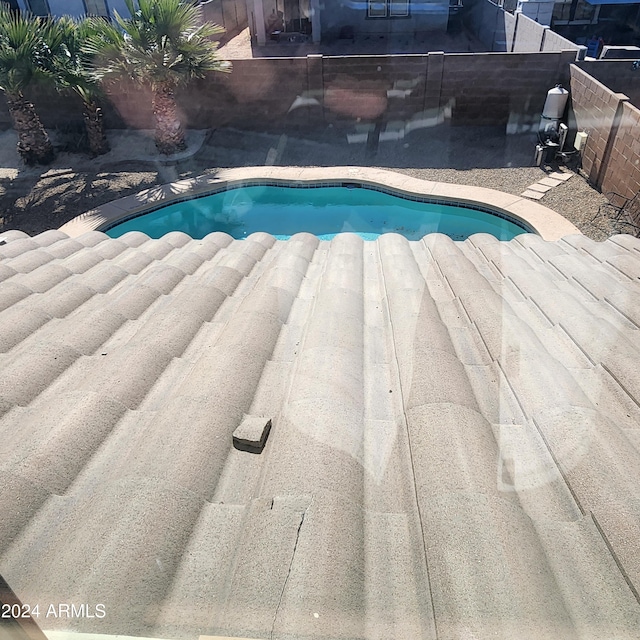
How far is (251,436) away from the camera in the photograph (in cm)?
291

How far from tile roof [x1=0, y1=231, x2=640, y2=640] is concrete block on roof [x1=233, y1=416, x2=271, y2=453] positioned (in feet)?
0.05

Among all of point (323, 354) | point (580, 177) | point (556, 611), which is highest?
point (556, 611)

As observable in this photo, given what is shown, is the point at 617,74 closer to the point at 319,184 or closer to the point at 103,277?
the point at 319,184

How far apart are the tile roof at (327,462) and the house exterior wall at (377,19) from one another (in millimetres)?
24689

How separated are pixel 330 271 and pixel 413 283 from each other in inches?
41.8

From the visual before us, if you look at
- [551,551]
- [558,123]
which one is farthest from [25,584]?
[558,123]

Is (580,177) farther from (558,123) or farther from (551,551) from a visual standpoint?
(551,551)

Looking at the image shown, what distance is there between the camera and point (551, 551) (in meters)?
2.29

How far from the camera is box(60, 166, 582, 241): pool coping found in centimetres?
1233

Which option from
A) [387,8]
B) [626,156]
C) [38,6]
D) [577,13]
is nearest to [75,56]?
[626,156]

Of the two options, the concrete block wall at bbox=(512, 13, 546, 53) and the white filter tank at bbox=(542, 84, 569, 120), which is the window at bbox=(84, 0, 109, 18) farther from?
the white filter tank at bbox=(542, 84, 569, 120)

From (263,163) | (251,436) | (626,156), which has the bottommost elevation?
(263,163)

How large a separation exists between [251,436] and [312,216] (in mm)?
11943

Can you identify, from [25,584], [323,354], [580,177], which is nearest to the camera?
[25,584]
